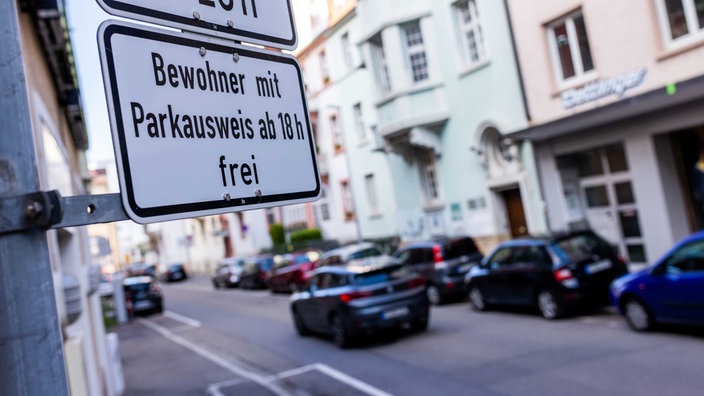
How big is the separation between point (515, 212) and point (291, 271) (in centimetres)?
905

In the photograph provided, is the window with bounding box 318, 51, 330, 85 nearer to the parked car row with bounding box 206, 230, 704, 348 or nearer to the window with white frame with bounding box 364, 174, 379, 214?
the parked car row with bounding box 206, 230, 704, 348

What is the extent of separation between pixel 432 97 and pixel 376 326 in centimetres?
970

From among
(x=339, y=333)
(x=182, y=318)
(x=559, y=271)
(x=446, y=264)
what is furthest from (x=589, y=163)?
(x=182, y=318)

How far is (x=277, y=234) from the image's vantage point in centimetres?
3064

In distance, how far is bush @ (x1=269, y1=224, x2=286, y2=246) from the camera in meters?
30.1

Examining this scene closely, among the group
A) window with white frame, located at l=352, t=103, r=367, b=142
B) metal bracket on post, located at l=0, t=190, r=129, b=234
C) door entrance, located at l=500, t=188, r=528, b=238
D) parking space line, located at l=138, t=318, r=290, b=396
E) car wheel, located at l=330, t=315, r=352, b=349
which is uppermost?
window with white frame, located at l=352, t=103, r=367, b=142

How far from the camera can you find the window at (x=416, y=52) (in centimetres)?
1973

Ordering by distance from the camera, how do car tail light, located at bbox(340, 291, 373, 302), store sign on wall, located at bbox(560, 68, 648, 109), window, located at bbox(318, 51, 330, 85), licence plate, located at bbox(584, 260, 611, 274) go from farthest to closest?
store sign on wall, located at bbox(560, 68, 648, 109) < car tail light, located at bbox(340, 291, 373, 302) < licence plate, located at bbox(584, 260, 611, 274) < window, located at bbox(318, 51, 330, 85)

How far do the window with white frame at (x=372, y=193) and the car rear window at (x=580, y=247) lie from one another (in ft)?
41.7

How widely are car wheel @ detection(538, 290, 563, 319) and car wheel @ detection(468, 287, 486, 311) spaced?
6.15 ft

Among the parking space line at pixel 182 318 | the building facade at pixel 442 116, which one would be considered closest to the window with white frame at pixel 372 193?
the building facade at pixel 442 116

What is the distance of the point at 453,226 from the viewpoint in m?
20.3

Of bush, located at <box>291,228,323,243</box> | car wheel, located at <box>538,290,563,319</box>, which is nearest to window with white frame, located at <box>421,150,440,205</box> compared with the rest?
bush, located at <box>291,228,323,243</box>

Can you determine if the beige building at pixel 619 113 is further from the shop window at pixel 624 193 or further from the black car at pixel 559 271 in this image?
the black car at pixel 559 271
